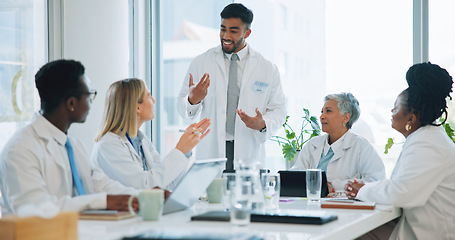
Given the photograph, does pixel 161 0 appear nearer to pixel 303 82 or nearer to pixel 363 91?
pixel 303 82

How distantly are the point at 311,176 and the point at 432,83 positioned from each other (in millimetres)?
736

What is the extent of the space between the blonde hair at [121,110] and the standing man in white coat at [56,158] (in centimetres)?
34

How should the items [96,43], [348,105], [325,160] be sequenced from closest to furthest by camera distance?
[325,160] < [348,105] < [96,43]

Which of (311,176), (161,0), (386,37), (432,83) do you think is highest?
(161,0)

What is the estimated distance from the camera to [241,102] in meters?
3.88

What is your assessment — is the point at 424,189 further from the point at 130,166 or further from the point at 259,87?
the point at 259,87

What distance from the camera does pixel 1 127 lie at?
388 centimetres

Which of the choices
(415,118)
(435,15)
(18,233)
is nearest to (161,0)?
(435,15)

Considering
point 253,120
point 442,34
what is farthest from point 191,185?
point 442,34

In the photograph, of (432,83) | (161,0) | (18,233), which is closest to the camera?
(18,233)

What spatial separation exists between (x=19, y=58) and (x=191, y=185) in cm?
252

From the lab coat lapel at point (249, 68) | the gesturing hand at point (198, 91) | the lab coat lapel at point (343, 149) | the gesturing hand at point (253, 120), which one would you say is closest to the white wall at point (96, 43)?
the gesturing hand at point (198, 91)

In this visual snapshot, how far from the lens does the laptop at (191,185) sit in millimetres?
1936

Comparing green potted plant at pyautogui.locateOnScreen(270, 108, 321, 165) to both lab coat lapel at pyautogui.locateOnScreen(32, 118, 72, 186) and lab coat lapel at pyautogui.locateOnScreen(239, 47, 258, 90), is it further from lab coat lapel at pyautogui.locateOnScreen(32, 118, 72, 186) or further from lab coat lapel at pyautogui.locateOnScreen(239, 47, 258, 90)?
lab coat lapel at pyautogui.locateOnScreen(32, 118, 72, 186)
